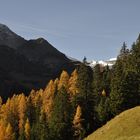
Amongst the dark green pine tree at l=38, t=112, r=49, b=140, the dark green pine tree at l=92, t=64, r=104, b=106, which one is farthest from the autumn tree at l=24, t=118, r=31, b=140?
the dark green pine tree at l=92, t=64, r=104, b=106

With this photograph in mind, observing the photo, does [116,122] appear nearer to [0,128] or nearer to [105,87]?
[105,87]

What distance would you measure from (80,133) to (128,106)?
45.2 ft

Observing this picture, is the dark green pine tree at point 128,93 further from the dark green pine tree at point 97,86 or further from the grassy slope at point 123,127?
the grassy slope at point 123,127

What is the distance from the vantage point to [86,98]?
116062mm

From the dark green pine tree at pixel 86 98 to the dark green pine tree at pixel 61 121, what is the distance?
4.14m

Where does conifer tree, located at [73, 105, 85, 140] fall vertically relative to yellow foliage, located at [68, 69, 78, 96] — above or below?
below

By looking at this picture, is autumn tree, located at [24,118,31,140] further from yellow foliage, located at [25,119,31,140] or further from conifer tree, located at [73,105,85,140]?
conifer tree, located at [73,105,85,140]

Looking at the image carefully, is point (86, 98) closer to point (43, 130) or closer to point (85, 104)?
point (85, 104)

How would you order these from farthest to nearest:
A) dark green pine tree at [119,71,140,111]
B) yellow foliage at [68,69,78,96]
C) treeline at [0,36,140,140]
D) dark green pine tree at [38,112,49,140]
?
1. yellow foliage at [68,69,78,96]
2. dark green pine tree at [38,112,49,140]
3. treeline at [0,36,140,140]
4. dark green pine tree at [119,71,140,111]

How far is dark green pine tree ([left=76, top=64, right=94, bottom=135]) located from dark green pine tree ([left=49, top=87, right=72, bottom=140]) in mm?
4143

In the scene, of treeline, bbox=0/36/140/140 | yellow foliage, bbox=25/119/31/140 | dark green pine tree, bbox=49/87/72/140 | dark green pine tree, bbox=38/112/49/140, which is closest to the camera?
treeline, bbox=0/36/140/140

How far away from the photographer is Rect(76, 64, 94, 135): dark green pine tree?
353 ft

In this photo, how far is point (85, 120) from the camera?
354 ft

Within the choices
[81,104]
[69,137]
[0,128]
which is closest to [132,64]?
[81,104]
